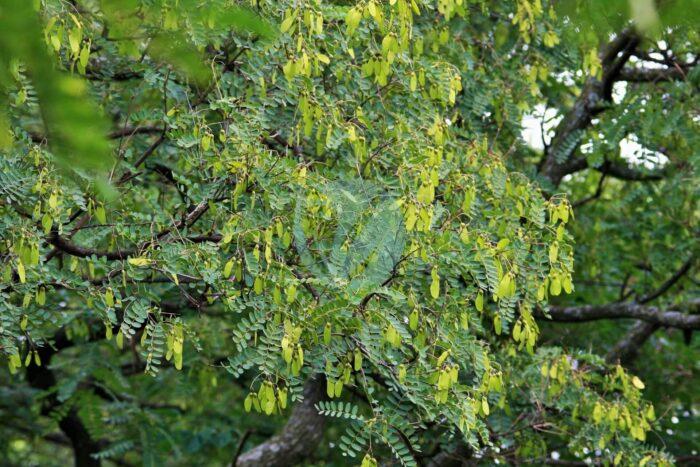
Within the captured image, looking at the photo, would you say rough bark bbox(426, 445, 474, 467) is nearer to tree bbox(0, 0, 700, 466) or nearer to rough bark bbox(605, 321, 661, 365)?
tree bbox(0, 0, 700, 466)

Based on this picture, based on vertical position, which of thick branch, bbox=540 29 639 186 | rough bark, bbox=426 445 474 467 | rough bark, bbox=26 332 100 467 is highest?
thick branch, bbox=540 29 639 186

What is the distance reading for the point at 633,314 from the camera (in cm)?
718

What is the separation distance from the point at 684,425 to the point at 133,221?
482 cm

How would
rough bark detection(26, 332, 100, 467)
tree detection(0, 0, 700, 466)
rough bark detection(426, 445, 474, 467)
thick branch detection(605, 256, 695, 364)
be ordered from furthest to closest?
rough bark detection(26, 332, 100, 467) → thick branch detection(605, 256, 695, 364) → rough bark detection(426, 445, 474, 467) → tree detection(0, 0, 700, 466)

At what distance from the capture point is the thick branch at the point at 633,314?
690 centimetres

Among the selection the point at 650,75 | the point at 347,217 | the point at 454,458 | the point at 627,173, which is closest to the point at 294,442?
the point at 454,458

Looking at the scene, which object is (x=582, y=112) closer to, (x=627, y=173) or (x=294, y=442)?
(x=627, y=173)

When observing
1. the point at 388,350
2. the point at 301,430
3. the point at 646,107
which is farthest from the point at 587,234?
the point at 388,350

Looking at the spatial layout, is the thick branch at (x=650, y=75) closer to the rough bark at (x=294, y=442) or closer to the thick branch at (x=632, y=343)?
the thick branch at (x=632, y=343)

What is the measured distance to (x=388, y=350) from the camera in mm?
4547

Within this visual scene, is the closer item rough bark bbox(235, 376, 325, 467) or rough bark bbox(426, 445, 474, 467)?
rough bark bbox(426, 445, 474, 467)

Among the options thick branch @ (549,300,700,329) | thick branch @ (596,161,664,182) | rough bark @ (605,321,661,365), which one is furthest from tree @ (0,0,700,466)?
rough bark @ (605,321,661,365)

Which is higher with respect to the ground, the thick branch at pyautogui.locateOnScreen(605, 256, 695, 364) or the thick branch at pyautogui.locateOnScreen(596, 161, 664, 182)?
the thick branch at pyautogui.locateOnScreen(596, 161, 664, 182)

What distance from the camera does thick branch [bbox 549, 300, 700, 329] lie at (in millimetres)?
6902
